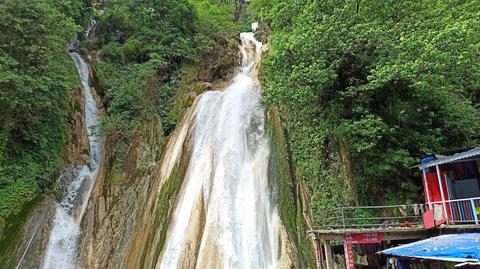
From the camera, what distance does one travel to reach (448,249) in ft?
22.5

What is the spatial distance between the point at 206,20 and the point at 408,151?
1872cm

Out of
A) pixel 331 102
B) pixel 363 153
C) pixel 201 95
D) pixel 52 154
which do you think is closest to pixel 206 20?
pixel 201 95

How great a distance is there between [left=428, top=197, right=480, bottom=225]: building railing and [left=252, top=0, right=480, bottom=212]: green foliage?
1.68m

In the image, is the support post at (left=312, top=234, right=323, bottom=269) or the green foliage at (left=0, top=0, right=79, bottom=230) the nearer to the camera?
the support post at (left=312, top=234, right=323, bottom=269)

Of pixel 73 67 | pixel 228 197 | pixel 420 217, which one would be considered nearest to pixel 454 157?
pixel 420 217

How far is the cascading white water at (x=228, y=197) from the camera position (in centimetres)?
1236

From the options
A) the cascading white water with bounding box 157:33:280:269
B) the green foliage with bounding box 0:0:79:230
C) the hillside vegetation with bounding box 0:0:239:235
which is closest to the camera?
the cascading white water with bounding box 157:33:280:269

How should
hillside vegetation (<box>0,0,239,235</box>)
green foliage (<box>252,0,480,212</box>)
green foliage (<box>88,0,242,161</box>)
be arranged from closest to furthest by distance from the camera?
green foliage (<box>252,0,480,212</box>) < hillside vegetation (<box>0,0,239,235</box>) < green foliage (<box>88,0,242,161</box>)

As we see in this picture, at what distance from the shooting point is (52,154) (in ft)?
59.9

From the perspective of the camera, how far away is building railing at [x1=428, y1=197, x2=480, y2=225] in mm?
9050

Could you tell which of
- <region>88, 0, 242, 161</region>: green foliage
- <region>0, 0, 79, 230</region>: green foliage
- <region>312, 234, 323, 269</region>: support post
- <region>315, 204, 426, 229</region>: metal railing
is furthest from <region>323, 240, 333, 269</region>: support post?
<region>0, 0, 79, 230</region>: green foliage

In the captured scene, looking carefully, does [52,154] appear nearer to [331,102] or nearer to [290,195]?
[290,195]

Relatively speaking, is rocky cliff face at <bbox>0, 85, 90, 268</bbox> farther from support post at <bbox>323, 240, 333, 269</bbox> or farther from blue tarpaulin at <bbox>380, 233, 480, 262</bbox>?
blue tarpaulin at <bbox>380, 233, 480, 262</bbox>

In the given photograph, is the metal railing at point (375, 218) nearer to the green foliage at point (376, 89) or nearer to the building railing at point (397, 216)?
the building railing at point (397, 216)
